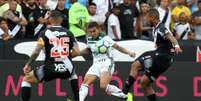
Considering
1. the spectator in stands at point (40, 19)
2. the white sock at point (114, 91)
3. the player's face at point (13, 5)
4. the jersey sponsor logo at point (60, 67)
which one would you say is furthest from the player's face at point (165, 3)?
the jersey sponsor logo at point (60, 67)

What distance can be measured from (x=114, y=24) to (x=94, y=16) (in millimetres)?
563

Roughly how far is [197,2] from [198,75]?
4.48 metres

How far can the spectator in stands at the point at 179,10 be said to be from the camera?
772 inches

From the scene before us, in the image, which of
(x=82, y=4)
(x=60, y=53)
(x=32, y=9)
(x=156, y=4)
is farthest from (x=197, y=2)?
(x=60, y=53)

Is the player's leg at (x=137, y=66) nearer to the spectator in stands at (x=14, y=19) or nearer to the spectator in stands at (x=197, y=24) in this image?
the spectator in stands at (x=14, y=19)

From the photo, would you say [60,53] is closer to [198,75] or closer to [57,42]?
[57,42]

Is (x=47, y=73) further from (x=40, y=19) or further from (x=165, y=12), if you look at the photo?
(x=165, y=12)

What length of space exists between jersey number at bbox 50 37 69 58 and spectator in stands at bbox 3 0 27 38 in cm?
447

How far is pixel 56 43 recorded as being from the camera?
1374 centimetres

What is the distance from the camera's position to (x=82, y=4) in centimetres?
1928

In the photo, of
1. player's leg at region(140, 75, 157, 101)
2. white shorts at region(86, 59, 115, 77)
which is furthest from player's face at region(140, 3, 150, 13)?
white shorts at region(86, 59, 115, 77)

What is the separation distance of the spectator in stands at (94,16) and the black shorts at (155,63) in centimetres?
432

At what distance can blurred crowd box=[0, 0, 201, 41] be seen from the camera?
18219 mm

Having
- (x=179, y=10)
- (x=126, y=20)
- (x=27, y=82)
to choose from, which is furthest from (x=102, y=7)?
(x=27, y=82)
